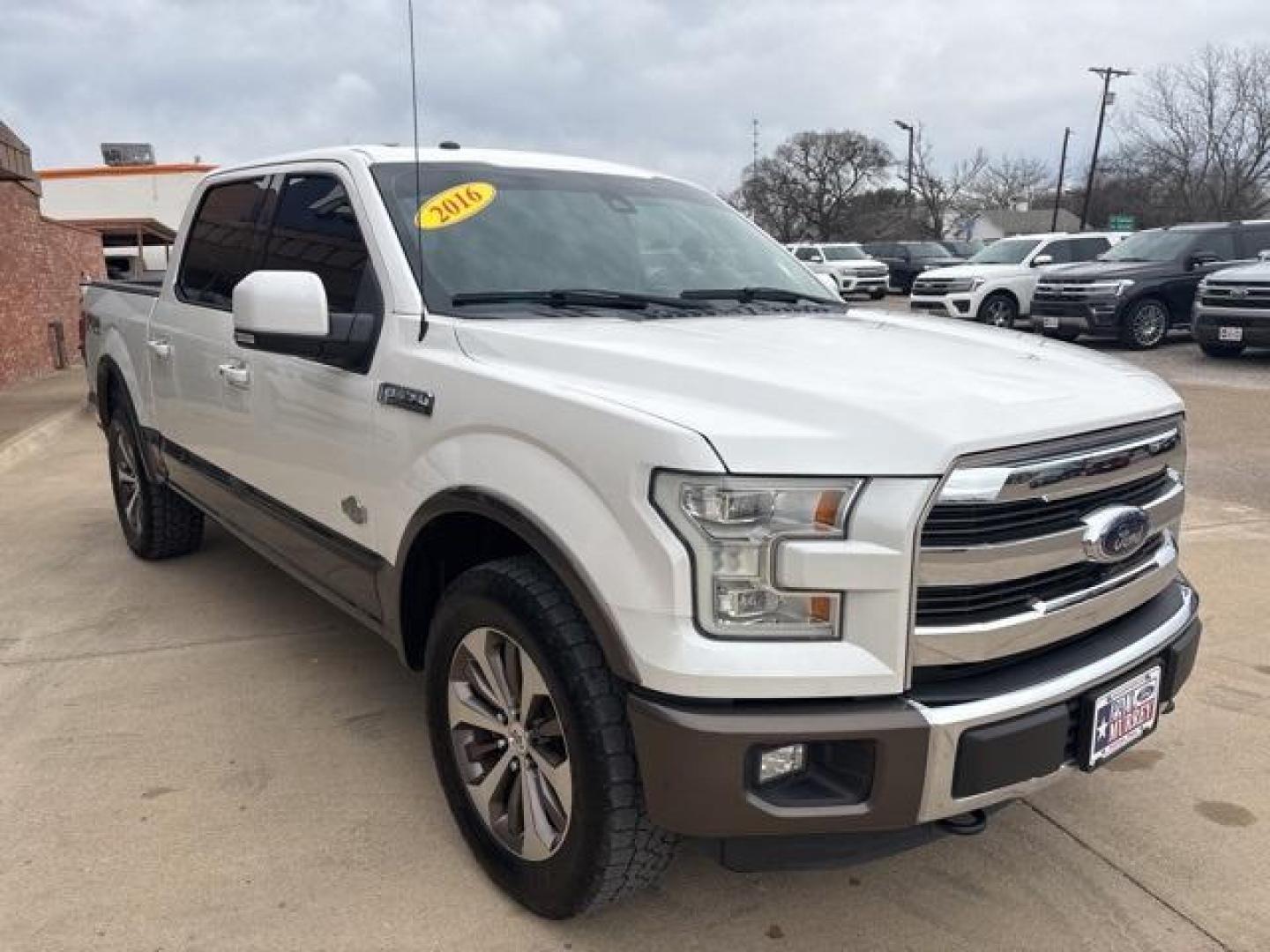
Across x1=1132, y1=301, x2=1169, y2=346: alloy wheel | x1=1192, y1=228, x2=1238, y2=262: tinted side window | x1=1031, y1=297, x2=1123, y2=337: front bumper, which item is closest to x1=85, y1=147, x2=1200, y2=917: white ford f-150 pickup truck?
x1=1031, y1=297, x2=1123, y2=337: front bumper

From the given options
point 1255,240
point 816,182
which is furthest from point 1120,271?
point 816,182

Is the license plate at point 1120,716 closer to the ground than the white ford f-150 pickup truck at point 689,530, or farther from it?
closer to the ground

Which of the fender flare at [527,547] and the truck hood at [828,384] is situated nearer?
the truck hood at [828,384]

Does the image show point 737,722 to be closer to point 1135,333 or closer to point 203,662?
point 203,662

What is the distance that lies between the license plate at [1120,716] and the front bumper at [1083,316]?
13465 mm

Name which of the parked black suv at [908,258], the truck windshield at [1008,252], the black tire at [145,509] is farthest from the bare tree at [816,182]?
the black tire at [145,509]

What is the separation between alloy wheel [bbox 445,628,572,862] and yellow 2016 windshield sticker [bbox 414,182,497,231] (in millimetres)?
1279

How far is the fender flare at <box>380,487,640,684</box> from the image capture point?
85.5 inches

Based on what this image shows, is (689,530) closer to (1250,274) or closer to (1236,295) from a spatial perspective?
(1250,274)

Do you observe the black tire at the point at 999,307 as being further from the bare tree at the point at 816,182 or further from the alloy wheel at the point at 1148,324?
the bare tree at the point at 816,182

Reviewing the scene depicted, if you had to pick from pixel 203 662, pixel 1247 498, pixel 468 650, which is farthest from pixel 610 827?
pixel 1247 498

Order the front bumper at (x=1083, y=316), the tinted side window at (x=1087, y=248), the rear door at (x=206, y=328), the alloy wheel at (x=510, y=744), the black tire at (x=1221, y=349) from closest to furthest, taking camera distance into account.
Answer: the alloy wheel at (x=510, y=744)
the rear door at (x=206, y=328)
the black tire at (x=1221, y=349)
the front bumper at (x=1083, y=316)
the tinted side window at (x=1087, y=248)

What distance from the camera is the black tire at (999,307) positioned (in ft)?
57.7

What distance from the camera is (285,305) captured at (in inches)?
116
